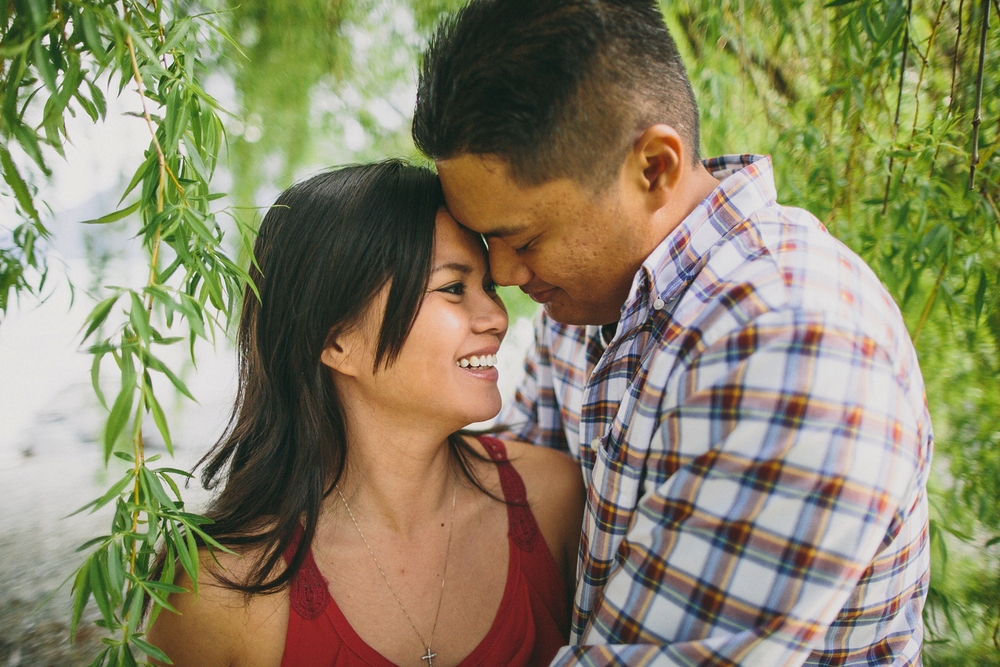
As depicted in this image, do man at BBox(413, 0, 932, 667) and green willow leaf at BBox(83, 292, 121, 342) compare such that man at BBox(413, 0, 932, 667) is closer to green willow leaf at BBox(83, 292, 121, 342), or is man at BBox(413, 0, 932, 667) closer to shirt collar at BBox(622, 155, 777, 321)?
shirt collar at BBox(622, 155, 777, 321)

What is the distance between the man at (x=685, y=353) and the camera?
0.85m

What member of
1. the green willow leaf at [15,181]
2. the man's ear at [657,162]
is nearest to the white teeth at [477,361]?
the man's ear at [657,162]

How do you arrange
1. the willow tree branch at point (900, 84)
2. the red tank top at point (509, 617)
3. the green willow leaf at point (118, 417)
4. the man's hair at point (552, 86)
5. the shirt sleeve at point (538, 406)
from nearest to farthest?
the green willow leaf at point (118, 417), the man's hair at point (552, 86), the willow tree branch at point (900, 84), the red tank top at point (509, 617), the shirt sleeve at point (538, 406)

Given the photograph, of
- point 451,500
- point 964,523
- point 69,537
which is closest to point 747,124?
point 964,523

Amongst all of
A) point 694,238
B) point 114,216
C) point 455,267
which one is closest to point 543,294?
Result: point 455,267

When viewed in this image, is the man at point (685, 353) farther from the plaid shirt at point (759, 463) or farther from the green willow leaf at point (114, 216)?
the green willow leaf at point (114, 216)

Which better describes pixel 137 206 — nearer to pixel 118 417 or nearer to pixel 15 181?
pixel 15 181

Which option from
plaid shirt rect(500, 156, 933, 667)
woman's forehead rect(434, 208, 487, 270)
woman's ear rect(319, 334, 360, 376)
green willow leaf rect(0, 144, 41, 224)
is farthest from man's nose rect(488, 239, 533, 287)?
green willow leaf rect(0, 144, 41, 224)

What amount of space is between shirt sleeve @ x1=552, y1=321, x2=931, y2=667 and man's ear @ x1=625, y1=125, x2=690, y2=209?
0.33 meters

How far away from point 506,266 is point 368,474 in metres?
0.56

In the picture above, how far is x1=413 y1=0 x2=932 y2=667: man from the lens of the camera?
85 centimetres

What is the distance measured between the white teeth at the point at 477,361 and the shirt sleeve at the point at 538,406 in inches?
14.1

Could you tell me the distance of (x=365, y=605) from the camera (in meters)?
1.34

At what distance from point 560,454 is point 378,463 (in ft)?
1.49
